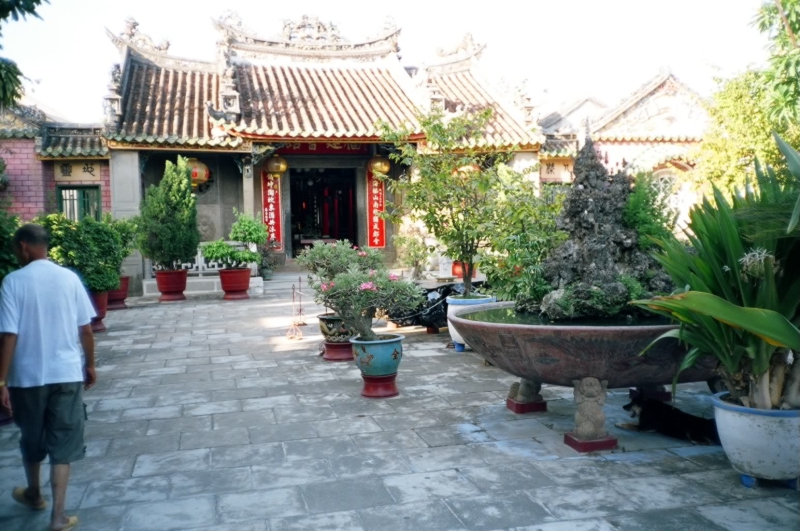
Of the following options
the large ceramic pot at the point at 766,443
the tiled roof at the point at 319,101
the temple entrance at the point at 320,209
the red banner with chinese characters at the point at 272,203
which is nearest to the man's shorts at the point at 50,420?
the large ceramic pot at the point at 766,443

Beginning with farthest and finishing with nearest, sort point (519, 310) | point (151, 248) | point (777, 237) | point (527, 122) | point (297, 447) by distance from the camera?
point (527, 122) → point (151, 248) → point (519, 310) → point (297, 447) → point (777, 237)

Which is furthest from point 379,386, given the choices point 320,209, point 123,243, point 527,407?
point 320,209

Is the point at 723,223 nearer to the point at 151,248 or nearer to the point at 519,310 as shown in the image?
the point at 519,310

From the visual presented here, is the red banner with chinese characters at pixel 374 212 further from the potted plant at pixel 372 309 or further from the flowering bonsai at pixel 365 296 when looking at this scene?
the flowering bonsai at pixel 365 296

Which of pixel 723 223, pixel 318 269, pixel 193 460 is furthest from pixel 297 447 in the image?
pixel 318 269

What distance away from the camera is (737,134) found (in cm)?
1024

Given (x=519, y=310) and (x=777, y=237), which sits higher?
(x=777, y=237)

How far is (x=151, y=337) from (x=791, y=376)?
24.4 feet

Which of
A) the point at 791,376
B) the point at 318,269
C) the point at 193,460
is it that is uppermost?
the point at 318,269

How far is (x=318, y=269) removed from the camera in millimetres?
7539

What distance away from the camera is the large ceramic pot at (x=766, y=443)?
345 cm

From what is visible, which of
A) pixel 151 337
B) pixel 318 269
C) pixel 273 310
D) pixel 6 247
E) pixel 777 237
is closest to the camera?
pixel 777 237

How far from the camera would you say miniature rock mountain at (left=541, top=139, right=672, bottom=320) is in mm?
4422

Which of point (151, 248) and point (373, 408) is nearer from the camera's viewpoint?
point (373, 408)
